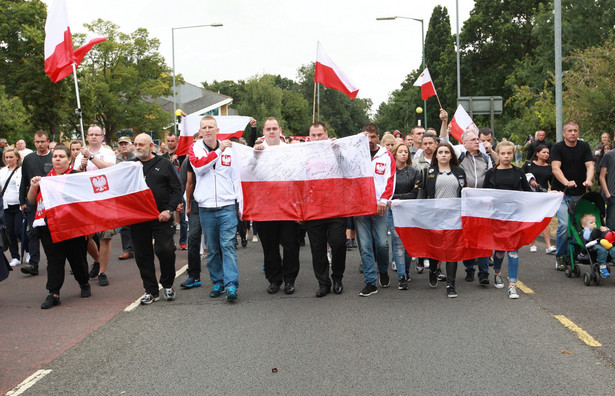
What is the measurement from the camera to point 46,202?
7.93 m

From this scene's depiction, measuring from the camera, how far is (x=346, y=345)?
5871mm

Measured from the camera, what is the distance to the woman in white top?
11.3m

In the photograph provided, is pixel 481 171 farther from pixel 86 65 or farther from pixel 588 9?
pixel 86 65

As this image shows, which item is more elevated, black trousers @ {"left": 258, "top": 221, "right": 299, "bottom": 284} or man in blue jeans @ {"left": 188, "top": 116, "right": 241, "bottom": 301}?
man in blue jeans @ {"left": 188, "top": 116, "right": 241, "bottom": 301}

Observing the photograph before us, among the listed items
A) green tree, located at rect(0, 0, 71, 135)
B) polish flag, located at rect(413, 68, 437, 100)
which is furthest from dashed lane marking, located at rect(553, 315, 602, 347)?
green tree, located at rect(0, 0, 71, 135)

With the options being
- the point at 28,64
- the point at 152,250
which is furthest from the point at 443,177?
the point at 28,64

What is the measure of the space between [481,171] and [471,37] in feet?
156

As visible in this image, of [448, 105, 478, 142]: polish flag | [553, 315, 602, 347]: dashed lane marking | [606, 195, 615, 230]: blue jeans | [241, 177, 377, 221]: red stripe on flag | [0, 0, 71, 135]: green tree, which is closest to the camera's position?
[553, 315, 602, 347]: dashed lane marking

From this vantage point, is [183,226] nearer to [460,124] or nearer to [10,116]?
[460,124]

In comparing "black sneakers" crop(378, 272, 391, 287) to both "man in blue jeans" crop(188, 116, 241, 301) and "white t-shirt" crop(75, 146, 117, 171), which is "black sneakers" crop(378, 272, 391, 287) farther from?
"white t-shirt" crop(75, 146, 117, 171)

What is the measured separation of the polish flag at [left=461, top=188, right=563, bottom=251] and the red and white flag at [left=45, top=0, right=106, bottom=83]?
289 inches

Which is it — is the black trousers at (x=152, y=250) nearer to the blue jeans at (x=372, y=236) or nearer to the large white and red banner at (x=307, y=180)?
the large white and red banner at (x=307, y=180)

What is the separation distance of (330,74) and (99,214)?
718 centimetres

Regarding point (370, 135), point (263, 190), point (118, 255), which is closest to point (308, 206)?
point (263, 190)
